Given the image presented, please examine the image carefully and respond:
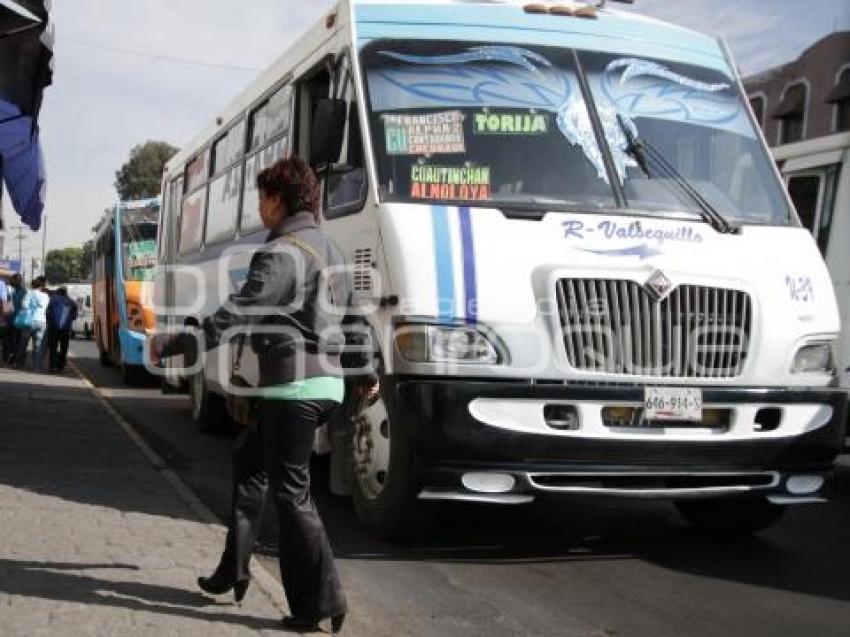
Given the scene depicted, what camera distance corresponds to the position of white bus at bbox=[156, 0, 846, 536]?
5.03 metres

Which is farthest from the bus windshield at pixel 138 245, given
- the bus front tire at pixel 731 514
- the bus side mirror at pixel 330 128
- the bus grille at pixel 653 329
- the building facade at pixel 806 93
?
the bus grille at pixel 653 329

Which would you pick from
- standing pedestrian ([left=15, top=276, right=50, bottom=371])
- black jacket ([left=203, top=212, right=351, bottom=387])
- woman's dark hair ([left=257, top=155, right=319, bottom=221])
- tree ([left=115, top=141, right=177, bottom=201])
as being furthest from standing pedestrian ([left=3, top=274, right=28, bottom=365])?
tree ([left=115, top=141, right=177, bottom=201])

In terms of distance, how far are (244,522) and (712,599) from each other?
2.29 m

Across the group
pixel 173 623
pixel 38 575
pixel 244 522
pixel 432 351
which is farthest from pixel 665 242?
pixel 38 575

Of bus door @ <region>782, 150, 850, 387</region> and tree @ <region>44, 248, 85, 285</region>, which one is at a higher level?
tree @ <region>44, 248, 85, 285</region>

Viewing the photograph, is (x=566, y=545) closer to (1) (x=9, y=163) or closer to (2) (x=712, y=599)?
(2) (x=712, y=599)

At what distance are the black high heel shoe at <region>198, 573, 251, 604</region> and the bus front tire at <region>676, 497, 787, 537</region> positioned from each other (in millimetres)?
2816

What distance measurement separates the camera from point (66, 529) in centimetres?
540

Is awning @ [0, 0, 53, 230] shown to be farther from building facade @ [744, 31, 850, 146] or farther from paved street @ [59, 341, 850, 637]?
building facade @ [744, 31, 850, 146]

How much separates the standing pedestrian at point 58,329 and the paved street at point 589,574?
12.0 m

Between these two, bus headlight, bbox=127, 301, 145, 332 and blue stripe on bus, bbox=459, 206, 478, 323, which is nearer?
blue stripe on bus, bbox=459, 206, 478, 323

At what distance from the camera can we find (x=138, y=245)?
58.7 ft

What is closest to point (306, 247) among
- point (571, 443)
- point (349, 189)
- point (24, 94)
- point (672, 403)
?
point (571, 443)

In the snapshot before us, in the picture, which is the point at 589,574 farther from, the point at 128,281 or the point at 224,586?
the point at 128,281
